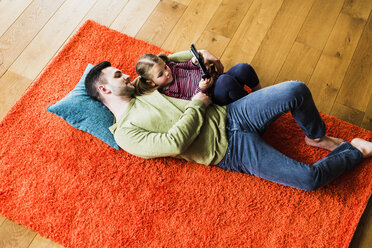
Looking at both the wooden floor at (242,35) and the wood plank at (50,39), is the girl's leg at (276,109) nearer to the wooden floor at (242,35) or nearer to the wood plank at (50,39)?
the wooden floor at (242,35)

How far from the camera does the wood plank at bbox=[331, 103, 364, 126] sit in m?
Result: 1.43

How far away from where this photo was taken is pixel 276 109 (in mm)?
1177

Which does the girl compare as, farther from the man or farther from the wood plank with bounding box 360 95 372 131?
the wood plank with bounding box 360 95 372 131

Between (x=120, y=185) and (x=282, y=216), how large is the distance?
2.39 feet

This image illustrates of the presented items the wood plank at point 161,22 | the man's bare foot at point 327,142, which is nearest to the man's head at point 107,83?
the wood plank at point 161,22

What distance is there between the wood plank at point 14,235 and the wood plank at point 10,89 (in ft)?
1.94

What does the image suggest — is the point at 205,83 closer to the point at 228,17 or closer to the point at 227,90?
the point at 227,90

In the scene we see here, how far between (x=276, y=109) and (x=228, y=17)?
32.6 inches

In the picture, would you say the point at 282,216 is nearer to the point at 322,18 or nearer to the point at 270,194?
the point at 270,194

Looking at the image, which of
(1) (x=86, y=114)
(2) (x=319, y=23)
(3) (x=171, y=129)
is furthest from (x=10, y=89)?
(2) (x=319, y=23)

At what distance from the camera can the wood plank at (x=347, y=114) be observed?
1.43 metres

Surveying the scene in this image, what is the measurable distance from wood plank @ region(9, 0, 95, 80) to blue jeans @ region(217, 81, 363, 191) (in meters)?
1.18

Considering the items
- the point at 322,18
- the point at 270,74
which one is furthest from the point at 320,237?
the point at 322,18

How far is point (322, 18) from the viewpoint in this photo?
1.70m
